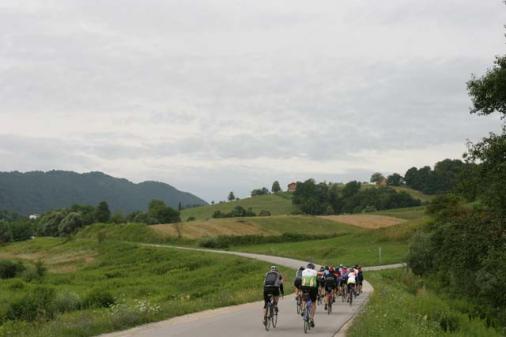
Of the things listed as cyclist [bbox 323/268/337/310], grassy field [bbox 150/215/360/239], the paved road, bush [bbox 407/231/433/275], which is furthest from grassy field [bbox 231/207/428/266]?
the paved road

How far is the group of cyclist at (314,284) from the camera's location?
62.8ft

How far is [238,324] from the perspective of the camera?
19578 millimetres

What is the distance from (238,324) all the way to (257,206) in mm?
147909

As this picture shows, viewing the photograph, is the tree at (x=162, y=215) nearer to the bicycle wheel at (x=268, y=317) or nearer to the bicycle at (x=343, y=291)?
the bicycle at (x=343, y=291)

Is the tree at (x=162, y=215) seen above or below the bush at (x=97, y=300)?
above

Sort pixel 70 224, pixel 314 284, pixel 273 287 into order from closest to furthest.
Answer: pixel 273 287 < pixel 314 284 < pixel 70 224

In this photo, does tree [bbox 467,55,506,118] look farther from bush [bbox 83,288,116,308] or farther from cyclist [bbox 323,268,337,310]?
bush [bbox 83,288,116,308]

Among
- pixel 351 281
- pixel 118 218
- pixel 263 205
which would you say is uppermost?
pixel 263 205

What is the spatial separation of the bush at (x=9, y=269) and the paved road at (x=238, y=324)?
44.6 metres

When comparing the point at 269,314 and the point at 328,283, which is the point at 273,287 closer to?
the point at 269,314

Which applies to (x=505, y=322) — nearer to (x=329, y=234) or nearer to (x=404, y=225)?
(x=404, y=225)

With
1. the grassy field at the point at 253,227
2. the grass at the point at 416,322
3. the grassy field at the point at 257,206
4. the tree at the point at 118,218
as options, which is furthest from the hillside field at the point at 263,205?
the grass at the point at 416,322

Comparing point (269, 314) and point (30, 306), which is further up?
point (269, 314)

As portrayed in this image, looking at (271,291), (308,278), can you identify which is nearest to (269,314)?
(271,291)
